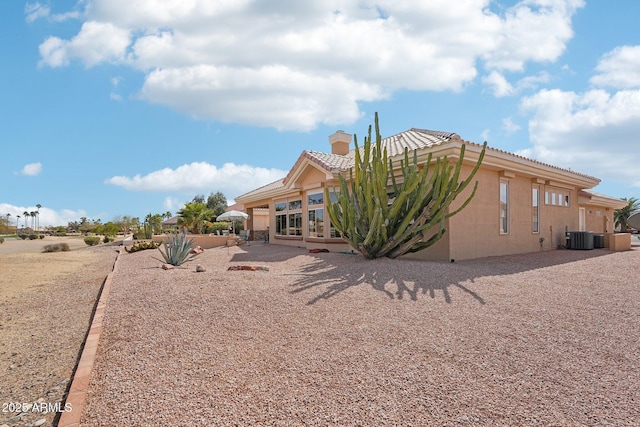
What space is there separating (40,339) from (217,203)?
46.8 metres

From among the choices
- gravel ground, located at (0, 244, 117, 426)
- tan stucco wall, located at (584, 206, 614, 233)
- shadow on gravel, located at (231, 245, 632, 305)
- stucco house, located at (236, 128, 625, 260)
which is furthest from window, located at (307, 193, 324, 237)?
tan stucco wall, located at (584, 206, 614, 233)

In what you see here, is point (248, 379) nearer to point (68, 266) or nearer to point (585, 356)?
point (585, 356)

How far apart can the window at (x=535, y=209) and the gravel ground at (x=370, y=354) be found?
29.5 feet

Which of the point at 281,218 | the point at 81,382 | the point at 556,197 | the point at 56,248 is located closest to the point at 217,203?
the point at 56,248

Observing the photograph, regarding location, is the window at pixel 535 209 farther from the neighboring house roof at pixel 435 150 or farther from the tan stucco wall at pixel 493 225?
the neighboring house roof at pixel 435 150

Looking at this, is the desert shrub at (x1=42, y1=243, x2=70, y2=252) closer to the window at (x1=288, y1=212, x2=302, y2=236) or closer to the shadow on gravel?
the window at (x1=288, y1=212, x2=302, y2=236)

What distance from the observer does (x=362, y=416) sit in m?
3.41

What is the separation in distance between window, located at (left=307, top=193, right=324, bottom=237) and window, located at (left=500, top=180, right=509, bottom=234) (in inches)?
300

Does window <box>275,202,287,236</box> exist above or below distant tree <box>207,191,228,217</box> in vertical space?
below

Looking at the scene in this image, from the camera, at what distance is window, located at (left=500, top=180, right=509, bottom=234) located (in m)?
14.9

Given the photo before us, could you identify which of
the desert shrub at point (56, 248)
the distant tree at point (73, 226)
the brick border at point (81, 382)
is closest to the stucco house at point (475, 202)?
the brick border at point (81, 382)

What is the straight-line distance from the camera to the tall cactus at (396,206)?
10406mm

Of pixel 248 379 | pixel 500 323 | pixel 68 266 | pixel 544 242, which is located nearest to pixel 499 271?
pixel 500 323

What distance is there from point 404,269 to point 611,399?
5487 millimetres
